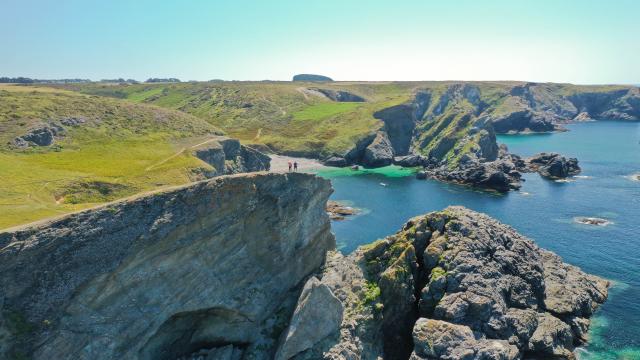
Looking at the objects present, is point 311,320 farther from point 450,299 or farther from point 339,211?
point 339,211

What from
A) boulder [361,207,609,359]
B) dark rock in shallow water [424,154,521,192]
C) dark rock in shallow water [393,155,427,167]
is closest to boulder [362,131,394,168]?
dark rock in shallow water [393,155,427,167]

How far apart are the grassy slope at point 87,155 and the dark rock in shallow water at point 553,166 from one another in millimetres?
97554

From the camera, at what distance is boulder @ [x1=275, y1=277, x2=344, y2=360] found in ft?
120

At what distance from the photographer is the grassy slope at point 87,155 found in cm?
4706

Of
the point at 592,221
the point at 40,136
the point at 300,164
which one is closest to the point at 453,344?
the point at 592,221

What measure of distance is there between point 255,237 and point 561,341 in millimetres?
31237

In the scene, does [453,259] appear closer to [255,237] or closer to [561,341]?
[561,341]

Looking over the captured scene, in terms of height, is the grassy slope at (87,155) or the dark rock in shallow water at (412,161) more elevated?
the grassy slope at (87,155)

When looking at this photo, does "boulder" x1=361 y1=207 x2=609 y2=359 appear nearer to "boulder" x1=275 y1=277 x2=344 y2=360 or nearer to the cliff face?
"boulder" x1=275 y1=277 x2=344 y2=360

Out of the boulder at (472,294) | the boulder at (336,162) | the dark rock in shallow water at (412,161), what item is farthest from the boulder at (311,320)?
the dark rock in shallow water at (412,161)

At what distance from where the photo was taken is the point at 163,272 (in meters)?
33.1

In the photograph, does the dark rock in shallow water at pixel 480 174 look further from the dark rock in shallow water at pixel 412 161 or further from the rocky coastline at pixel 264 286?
the rocky coastline at pixel 264 286

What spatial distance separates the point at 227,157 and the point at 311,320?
7631 centimetres

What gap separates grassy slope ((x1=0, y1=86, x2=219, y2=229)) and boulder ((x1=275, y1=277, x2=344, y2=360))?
19731 mm
